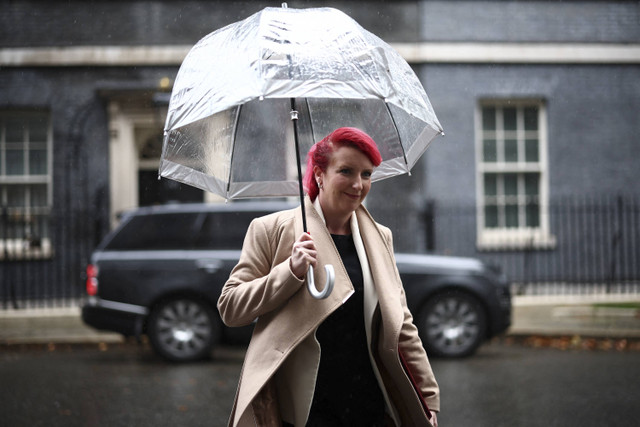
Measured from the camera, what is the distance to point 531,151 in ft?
47.6

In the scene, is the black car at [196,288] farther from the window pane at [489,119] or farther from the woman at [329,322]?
the woman at [329,322]

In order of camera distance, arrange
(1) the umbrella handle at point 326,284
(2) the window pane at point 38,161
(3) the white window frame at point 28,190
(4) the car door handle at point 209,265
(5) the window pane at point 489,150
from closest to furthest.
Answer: (1) the umbrella handle at point 326,284, (4) the car door handle at point 209,265, (3) the white window frame at point 28,190, (2) the window pane at point 38,161, (5) the window pane at point 489,150

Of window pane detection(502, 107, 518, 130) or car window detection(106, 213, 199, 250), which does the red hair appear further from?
window pane detection(502, 107, 518, 130)

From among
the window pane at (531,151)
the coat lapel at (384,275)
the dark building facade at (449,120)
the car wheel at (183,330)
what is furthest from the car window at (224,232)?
the window pane at (531,151)

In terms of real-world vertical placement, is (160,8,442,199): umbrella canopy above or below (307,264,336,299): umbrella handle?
above

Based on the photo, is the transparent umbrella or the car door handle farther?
the car door handle

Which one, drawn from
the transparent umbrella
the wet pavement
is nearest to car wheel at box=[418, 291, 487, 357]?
the wet pavement

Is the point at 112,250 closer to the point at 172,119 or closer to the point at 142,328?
the point at 142,328

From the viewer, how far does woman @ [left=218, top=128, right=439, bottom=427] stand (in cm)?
255

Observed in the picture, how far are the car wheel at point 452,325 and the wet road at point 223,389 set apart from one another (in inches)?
8.9

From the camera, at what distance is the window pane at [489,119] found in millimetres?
14484

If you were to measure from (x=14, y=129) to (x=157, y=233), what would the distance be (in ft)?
21.8

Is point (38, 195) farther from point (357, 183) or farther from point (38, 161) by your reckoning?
point (357, 183)

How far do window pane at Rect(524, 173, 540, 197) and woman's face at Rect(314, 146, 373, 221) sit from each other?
1234 cm
